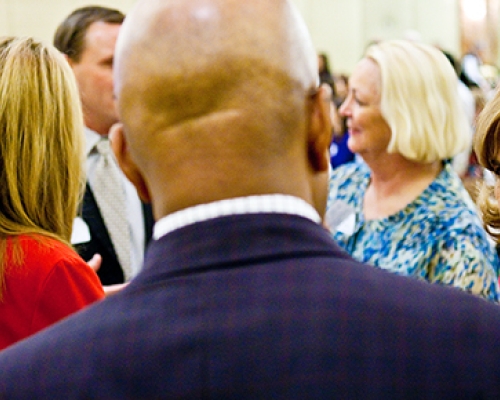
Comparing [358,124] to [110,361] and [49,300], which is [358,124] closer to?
[49,300]

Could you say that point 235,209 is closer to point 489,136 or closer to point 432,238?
point 489,136

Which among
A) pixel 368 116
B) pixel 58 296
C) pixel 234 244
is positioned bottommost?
pixel 368 116

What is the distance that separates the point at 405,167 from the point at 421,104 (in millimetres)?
242

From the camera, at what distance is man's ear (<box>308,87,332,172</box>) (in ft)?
3.19

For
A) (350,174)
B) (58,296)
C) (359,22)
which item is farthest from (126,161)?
(359,22)

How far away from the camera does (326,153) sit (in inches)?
39.2

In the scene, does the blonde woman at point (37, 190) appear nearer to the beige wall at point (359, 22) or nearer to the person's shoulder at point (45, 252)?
the person's shoulder at point (45, 252)

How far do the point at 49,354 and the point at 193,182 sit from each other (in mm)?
253

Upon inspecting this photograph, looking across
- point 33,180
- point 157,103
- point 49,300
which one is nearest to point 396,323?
point 157,103

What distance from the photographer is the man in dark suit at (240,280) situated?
0.84 meters

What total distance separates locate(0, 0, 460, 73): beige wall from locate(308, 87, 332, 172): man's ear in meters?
7.31

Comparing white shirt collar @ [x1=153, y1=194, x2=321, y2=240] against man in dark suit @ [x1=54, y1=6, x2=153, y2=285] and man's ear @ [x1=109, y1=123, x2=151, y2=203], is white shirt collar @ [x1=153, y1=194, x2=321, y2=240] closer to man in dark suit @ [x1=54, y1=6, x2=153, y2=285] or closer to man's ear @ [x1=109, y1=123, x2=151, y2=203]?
man's ear @ [x1=109, y1=123, x2=151, y2=203]

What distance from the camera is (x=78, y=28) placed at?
3.04 m

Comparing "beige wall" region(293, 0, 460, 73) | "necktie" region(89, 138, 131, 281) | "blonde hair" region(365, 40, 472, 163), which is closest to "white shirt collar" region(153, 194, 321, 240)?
"necktie" region(89, 138, 131, 281)
